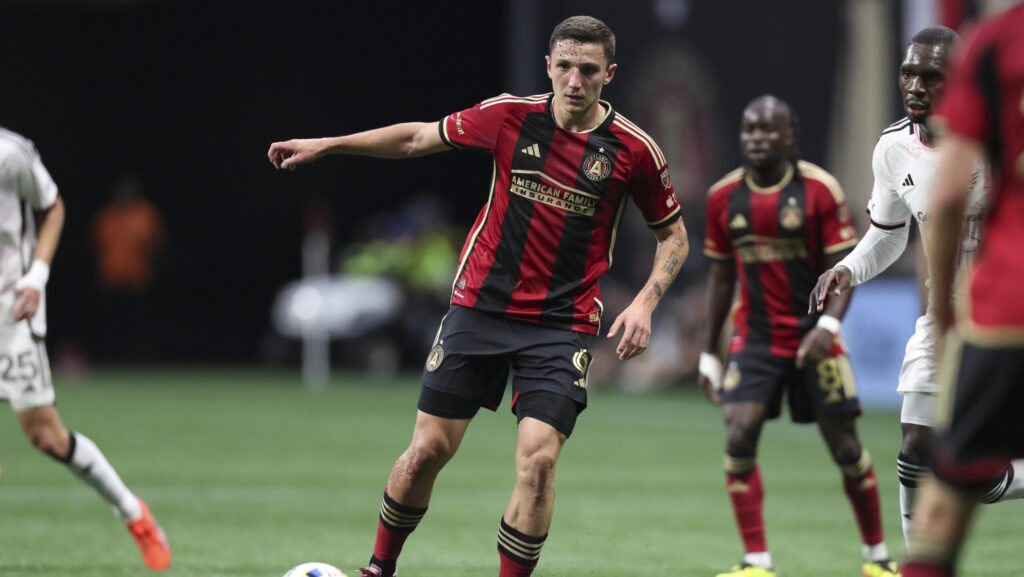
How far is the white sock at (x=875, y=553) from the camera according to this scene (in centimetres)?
708

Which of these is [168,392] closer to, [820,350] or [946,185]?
[820,350]

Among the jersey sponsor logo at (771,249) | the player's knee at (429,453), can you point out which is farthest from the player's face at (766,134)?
the player's knee at (429,453)

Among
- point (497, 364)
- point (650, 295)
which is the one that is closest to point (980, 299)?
point (650, 295)

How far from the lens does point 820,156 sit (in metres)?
18.5

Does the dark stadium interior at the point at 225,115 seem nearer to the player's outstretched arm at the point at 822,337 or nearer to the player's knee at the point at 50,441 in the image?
the player's knee at the point at 50,441

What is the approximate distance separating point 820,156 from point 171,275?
1329cm

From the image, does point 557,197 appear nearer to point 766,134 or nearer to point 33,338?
point 766,134

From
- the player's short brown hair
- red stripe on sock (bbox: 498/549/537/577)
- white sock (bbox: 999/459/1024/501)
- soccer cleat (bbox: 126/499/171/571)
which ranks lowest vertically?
soccer cleat (bbox: 126/499/171/571)

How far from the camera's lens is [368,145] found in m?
5.64

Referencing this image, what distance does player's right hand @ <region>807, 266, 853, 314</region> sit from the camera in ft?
17.0

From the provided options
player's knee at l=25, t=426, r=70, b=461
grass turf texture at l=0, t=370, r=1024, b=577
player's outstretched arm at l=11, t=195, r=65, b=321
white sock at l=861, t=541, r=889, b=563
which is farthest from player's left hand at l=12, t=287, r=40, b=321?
white sock at l=861, t=541, r=889, b=563

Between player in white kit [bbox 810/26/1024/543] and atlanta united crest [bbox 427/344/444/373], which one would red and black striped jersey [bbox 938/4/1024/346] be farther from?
atlanta united crest [bbox 427/344/444/373]

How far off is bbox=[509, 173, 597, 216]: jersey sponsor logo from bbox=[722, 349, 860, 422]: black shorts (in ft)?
6.46

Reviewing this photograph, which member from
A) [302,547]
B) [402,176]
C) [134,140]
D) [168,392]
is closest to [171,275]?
[134,140]
